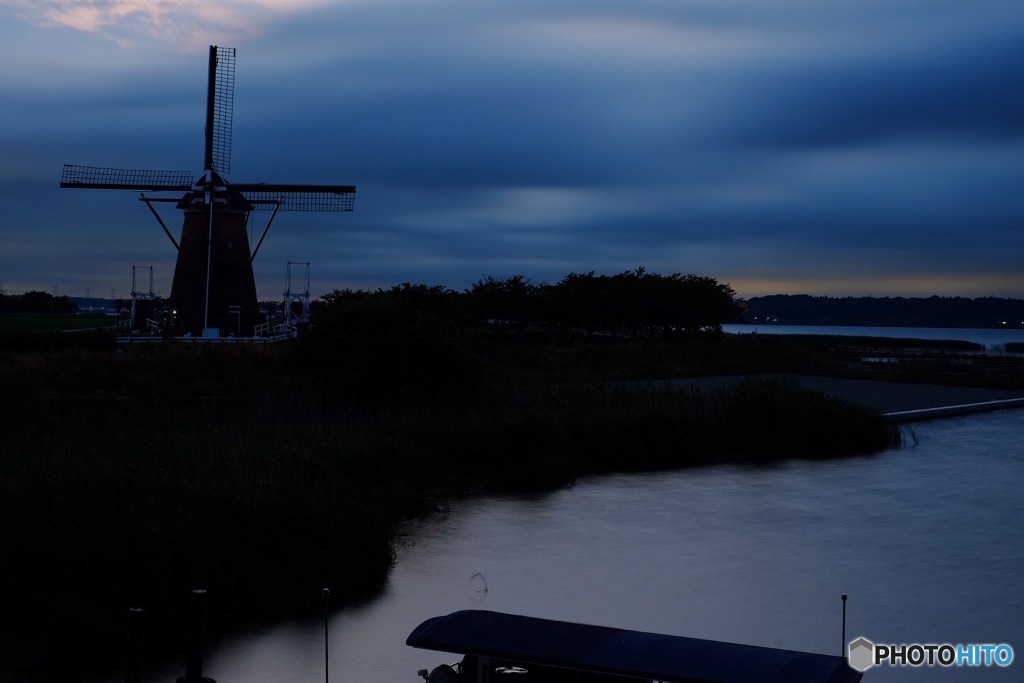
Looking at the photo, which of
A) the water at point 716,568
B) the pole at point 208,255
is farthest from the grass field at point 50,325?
the water at point 716,568

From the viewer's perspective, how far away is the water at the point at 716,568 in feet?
36.5

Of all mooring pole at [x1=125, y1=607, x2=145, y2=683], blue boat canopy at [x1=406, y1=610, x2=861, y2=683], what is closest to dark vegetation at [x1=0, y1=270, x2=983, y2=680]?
mooring pole at [x1=125, y1=607, x2=145, y2=683]

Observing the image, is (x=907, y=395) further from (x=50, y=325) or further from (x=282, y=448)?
(x=50, y=325)

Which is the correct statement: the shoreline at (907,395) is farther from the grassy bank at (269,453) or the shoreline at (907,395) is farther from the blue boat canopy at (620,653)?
the blue boat canopy at (620,653)

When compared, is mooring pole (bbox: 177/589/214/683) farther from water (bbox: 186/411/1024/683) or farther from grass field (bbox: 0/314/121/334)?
grass field (bbox: 0/314/121/334)

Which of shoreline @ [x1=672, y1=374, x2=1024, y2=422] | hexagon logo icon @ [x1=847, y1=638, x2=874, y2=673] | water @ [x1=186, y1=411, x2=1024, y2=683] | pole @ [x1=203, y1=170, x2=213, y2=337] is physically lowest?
water @ [x1=186, y1=411, x2=1024, y2=683]

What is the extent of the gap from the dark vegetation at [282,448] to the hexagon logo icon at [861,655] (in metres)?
5.81

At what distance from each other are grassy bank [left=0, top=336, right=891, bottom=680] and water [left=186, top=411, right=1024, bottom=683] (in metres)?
0.80

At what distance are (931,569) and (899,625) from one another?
9.58 ft

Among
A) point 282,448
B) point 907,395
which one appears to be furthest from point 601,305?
point 282,448

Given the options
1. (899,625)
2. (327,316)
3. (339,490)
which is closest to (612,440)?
(327,316)

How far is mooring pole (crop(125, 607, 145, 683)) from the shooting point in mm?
7062

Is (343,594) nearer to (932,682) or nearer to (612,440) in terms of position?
(932,682)

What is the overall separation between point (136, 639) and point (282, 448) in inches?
379
